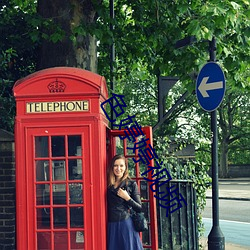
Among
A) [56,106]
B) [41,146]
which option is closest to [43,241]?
[41,146]

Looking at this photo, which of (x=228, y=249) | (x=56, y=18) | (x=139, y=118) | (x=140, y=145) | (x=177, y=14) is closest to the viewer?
(x=140, y=145)

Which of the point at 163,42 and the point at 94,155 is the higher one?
the point at 163,42

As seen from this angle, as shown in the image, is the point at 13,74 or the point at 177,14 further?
the point at 13,74

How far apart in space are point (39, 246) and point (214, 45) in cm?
400

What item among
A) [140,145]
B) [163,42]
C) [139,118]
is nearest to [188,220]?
[140,145]

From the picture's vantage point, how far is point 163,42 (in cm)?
910

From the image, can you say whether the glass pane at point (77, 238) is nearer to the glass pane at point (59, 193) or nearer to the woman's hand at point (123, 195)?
the glass pane at point (59, 193)

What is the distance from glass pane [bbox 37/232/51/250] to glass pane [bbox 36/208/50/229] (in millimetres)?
90

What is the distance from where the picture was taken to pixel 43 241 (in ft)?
19.0

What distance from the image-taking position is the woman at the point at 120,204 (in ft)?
19.4

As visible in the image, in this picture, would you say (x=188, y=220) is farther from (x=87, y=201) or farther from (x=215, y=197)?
(x=87, y=201)

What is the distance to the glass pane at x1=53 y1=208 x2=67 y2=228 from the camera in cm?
571

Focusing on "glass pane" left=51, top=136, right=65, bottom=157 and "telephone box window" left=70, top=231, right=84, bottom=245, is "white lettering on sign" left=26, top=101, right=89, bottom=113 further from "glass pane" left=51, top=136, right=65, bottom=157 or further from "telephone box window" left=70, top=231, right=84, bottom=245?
"telephone box window" left=70, top=231, right=84, bottom=245

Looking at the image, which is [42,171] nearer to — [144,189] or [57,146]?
[57,146]
